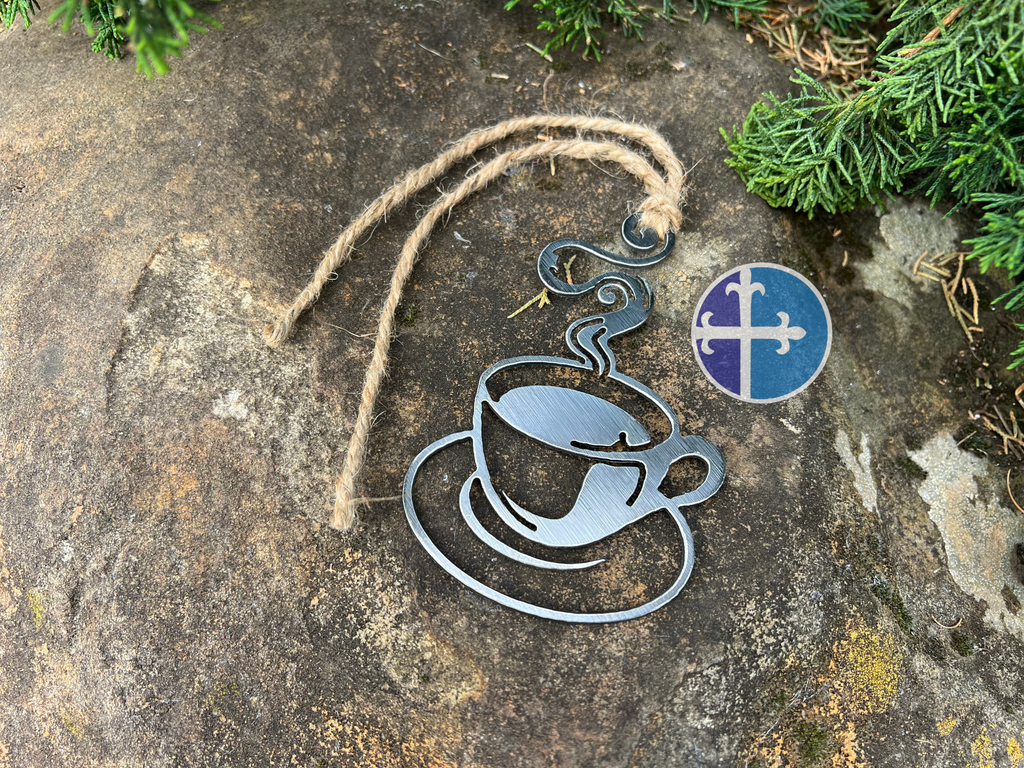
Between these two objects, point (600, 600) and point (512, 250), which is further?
point (512, 250)

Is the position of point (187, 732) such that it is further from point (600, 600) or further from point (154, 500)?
point (600, 600)

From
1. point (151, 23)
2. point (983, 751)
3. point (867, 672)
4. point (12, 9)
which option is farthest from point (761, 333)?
point (12, 9)

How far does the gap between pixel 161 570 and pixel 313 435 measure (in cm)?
52

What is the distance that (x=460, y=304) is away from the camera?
1.99 metres

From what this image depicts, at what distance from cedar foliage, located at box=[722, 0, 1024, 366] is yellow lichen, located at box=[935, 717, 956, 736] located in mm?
1062

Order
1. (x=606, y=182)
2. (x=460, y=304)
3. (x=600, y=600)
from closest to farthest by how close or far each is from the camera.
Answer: (x=600, y=600), (x=460, y=304), (x=606, y=182)

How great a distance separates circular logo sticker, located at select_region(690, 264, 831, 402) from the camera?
1.96 meters

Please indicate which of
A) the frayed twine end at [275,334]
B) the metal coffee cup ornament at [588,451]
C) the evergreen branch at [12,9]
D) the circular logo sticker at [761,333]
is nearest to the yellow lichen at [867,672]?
the metal coffee cup ornament at [588,451]

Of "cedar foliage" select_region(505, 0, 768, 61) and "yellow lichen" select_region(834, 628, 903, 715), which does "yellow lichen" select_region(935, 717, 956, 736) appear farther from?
"cedar foliage" select_region(505, 0, 768, 61)

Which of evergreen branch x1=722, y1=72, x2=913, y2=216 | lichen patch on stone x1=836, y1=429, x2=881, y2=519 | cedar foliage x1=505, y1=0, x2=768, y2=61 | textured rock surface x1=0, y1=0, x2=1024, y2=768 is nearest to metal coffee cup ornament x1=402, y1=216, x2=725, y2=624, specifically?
textured rock surface x1=0, y1=0, x2=1024, y2=768

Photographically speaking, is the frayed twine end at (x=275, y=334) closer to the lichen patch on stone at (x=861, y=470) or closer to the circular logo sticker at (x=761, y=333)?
the circular logo sticker at (x=761, y=333)

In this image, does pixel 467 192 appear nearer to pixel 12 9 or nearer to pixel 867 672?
pixel 12 9

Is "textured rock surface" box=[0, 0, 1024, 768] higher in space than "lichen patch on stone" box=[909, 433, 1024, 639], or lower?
higher

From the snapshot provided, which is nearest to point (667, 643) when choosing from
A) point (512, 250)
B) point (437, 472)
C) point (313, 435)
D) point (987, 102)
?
point (437, 472)
